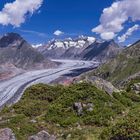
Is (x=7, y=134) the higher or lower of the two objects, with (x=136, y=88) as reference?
higher

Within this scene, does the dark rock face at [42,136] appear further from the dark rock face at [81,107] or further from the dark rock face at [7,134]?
the dark rock face at [81,107]

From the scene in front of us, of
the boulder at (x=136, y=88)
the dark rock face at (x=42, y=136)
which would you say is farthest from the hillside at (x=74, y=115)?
the boulder at (x=136, y=88)

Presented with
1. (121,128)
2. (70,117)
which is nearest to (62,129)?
(70,117)

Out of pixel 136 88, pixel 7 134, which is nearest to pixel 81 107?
pixel 7 134

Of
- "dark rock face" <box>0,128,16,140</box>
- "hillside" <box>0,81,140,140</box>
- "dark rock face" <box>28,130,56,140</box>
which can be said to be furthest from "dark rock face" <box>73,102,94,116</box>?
"dark rock face" <box>0,128,16,140</box>

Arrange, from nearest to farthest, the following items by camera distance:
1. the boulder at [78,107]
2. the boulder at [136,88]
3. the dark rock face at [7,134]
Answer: the dark rock face at [7,134], the boulder at [78,107], the boulder at [136,88]

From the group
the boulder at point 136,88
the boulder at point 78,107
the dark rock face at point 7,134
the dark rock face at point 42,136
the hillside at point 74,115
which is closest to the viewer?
the dark rock face at point 7,134

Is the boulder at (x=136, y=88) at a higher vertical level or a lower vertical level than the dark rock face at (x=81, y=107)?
lower

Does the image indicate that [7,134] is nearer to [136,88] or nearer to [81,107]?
[81,107]
